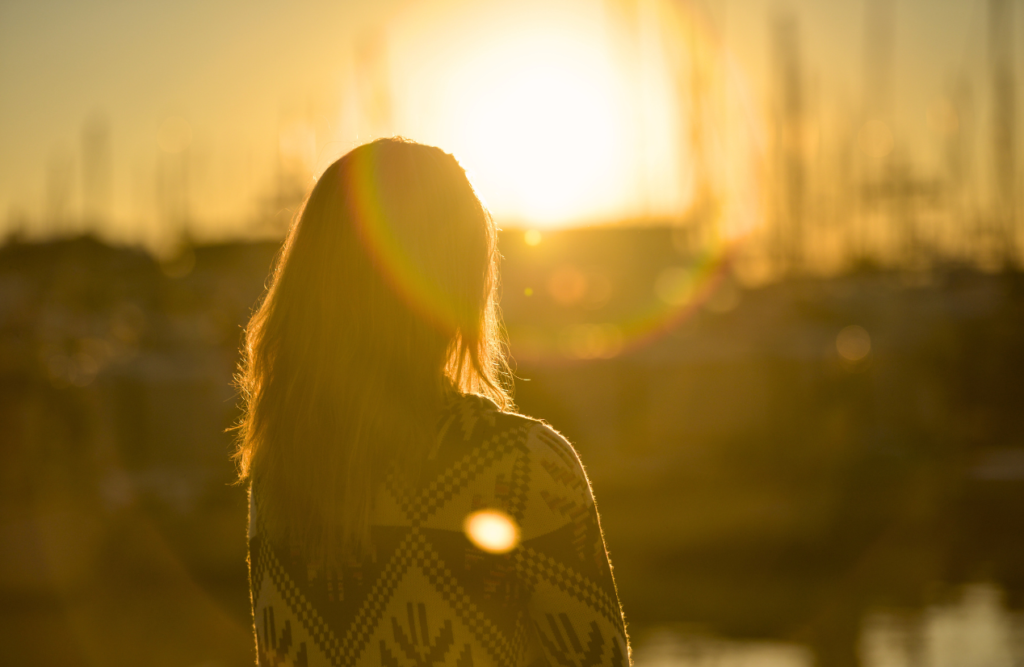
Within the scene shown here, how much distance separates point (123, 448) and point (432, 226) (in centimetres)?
1450

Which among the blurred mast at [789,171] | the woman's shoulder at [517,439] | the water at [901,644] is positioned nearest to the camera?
the woman's shoulder at [517,439]

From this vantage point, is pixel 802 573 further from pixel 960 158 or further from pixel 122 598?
pixel 960 158

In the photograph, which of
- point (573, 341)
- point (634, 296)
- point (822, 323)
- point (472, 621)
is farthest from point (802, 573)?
point (634, 296)

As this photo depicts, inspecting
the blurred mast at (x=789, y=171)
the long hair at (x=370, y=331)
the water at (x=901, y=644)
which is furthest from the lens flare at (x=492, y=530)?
the blurred mast at (x=789, y=171)

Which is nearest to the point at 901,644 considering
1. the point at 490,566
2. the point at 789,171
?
the point at 490,566

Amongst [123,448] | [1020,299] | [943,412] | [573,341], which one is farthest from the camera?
[1020,299]

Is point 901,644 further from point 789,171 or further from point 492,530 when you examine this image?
point 789,171

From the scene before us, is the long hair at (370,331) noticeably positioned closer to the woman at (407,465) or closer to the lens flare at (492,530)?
the woman at (407,465)

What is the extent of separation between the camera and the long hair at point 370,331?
5.08ft

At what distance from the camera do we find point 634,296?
27.9 m

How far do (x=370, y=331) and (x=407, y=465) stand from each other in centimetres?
21

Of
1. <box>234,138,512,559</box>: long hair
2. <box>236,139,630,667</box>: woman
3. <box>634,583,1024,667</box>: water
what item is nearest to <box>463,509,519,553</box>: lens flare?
<box>236,139,630,667</box>: woman

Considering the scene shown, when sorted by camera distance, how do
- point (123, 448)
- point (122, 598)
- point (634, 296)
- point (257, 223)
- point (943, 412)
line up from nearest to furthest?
point (122, 598) < point (123, 448) < point (943, 412) < point (634, 296) < point (257, 223)

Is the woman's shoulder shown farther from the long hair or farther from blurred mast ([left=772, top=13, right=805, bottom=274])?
blurred mast ([left=772, top=13, right=805, bottom=274])
